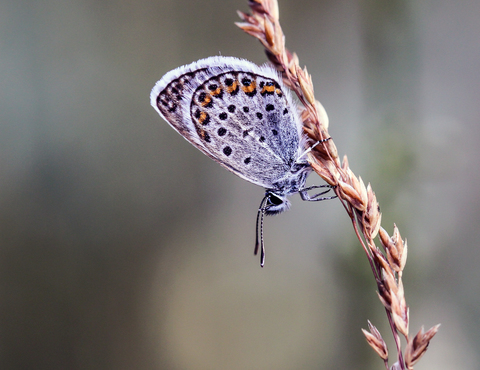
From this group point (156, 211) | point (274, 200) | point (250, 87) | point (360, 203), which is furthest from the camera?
point (156, 211)

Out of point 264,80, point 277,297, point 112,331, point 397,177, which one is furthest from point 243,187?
point 264,80

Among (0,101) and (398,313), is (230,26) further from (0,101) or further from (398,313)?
(398,313)

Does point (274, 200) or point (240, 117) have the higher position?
point (240, 117)

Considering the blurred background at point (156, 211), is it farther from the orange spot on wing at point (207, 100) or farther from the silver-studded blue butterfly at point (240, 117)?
the orange spot on wing at point (207, 100)

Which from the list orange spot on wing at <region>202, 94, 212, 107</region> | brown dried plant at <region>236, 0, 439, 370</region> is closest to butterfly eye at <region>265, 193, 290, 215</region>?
brown dried plant at <region>236, 0, 439, 370</region>

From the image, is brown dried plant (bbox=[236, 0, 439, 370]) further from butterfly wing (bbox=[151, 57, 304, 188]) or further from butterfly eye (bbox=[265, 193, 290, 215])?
butterfly eye (bbox=[265, 193, 290, 215])

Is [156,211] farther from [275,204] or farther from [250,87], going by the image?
[250,87]

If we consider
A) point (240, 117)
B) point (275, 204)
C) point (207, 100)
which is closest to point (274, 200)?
point (275, 204)

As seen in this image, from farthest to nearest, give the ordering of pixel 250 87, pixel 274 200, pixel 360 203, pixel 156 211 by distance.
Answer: pixel 156 211
pixel 274 200
pixel 250 87
pixel 360 203
